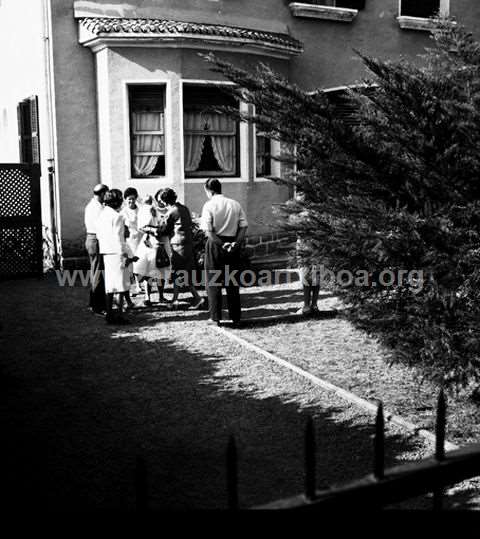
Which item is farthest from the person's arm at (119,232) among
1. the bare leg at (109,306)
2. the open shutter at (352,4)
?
the open shutter at (352,4)

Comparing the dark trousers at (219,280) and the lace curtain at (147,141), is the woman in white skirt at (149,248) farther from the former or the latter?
the lace curtain at (147,141)

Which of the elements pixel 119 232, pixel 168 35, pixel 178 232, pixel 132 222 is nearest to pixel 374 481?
pixel 119 232

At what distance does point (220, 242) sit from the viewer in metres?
9.19

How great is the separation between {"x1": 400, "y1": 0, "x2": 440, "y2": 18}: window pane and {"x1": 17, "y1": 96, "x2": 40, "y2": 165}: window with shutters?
8.84m

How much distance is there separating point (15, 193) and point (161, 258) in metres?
4.23

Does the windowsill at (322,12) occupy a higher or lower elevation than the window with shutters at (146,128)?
higher

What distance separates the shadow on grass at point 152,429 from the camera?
4.41 meters

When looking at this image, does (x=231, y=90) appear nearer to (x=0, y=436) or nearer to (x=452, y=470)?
(x=452, y=470)

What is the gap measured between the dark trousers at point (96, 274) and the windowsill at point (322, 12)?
8.10 m

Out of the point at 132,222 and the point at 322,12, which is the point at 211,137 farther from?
the point at 132,222

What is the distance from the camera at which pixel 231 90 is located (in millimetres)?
3945

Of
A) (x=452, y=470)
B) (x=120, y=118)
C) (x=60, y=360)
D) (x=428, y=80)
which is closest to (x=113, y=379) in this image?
(x=60, y=360)

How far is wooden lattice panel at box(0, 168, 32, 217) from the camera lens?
12984mm

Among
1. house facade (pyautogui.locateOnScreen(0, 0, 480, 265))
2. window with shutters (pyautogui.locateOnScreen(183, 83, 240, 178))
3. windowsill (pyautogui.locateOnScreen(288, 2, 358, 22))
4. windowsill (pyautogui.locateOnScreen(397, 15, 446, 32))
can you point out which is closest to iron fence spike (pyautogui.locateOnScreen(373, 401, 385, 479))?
house facade (pyautogui.locateOnScreen(0, 0, 480, 265))
